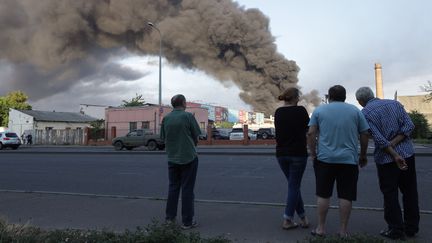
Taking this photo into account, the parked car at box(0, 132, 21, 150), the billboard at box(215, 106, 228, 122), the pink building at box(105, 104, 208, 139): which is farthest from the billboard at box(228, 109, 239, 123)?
the parked car at box(0, 132, 21, 150)

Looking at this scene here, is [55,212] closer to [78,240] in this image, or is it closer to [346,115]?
[78,240]

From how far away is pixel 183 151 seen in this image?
548cm

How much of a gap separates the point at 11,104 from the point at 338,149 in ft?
249

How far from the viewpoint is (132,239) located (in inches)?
172

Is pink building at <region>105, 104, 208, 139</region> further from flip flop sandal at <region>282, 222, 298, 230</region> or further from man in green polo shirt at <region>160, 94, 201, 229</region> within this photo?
flip flop sandal at <region>282, 222, 298, 230</region>

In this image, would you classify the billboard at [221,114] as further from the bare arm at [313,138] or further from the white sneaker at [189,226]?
the bare arm at [313,138]

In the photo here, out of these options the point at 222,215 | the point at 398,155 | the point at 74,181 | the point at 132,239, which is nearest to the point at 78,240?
the point at 132,239

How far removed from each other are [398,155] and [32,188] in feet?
26.2

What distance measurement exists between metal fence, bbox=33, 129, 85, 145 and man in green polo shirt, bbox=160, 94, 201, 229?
137ft

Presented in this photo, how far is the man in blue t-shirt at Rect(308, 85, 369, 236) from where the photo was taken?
4629 millimetres

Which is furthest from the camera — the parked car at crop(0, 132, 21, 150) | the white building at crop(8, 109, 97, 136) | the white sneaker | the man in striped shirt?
the white building at crop(8, 109, 97, 136)

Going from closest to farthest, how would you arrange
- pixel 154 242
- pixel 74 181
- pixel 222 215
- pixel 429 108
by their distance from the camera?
1. pixel 154 242
2. pixel 222 215
3. pixel 74 181
4. pixel 429 108

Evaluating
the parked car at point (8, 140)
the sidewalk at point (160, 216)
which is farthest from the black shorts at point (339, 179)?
the parked car at point (8, 140)

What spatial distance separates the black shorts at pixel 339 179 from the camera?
4637 mm
